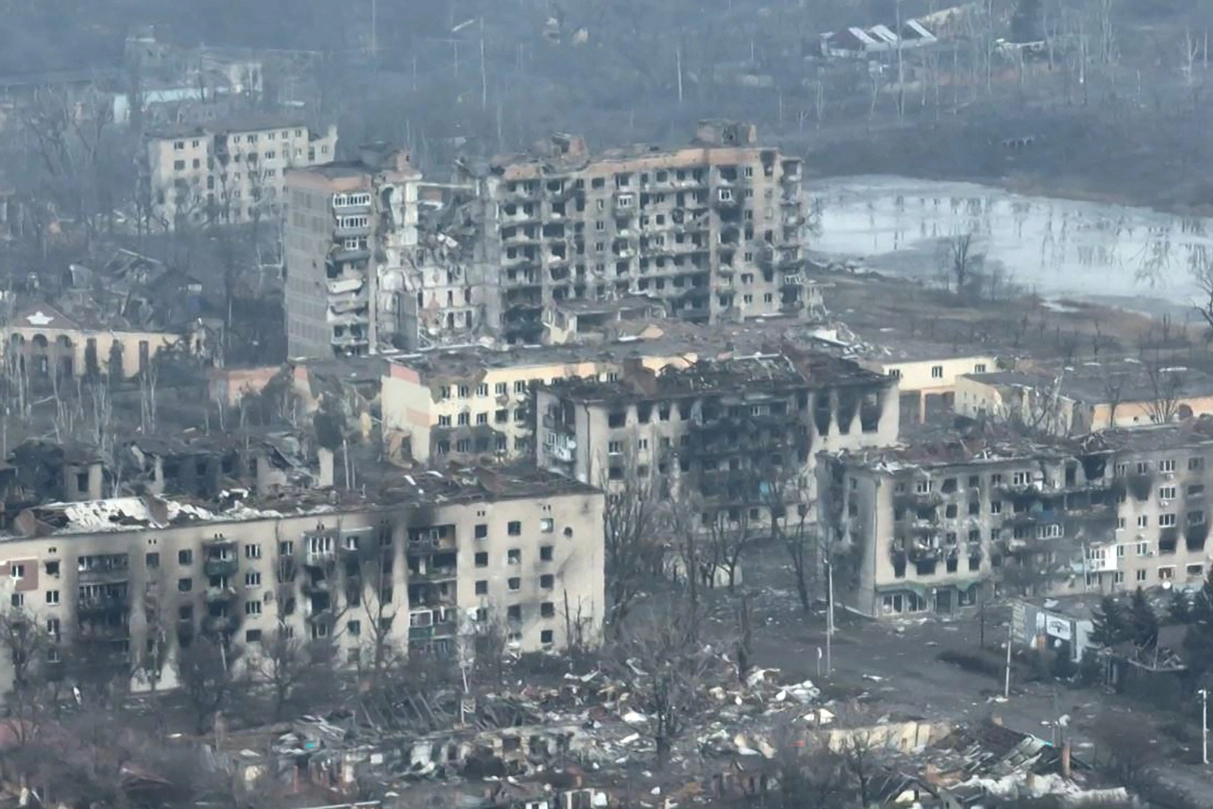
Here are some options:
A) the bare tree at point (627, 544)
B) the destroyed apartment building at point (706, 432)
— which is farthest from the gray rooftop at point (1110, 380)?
the bare tree at point (627, 544)

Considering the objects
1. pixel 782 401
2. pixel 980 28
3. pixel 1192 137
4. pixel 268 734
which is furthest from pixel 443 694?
pixel 980 28

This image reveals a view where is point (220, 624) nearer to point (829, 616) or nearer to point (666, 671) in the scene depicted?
point (666, 671)

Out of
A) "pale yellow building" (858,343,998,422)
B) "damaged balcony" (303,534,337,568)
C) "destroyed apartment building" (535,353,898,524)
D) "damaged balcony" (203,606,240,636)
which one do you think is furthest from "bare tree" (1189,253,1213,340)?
"damaged balcony" (203,606,240,636)

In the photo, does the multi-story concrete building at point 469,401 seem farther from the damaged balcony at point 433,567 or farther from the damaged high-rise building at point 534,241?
the damaged balcony at point 433,567

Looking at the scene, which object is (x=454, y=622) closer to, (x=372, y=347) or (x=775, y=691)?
(x=775, y=691)

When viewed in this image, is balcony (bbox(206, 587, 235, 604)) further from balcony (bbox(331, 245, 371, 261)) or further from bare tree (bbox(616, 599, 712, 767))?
balcony (bbox(331, 245, 371, 261))

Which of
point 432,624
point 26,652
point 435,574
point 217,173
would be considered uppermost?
point 217,173

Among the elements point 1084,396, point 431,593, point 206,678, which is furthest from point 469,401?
point 206,678
